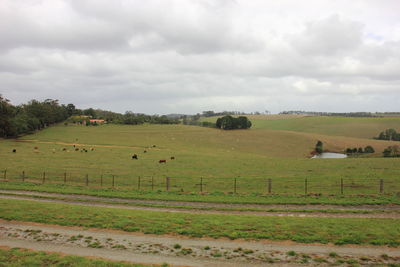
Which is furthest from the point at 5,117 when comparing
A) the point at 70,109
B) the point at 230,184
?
the point at 230,184

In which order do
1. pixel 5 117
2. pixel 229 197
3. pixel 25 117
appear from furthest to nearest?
pixel 25 117, pixel 5 117, pixel 229 197

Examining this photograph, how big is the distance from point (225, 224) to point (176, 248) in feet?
13.5

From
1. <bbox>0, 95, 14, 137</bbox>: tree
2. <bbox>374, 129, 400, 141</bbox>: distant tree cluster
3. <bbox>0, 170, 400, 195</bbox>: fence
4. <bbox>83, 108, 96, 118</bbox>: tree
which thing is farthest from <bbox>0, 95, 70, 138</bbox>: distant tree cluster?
<bbox>374, 129, 400, 141</bbox>: distant tree cluster

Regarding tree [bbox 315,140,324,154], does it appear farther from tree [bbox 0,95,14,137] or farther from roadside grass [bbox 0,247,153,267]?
tree [bbox 0,95,14,137]

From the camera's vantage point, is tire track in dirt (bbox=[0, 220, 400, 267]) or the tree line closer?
tire track in dirt (bbox=[0, 220, 400, 267])

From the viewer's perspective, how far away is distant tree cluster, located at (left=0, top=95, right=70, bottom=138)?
9044 centimetres

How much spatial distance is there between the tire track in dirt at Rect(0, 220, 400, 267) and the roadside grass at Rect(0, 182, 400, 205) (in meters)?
9.78

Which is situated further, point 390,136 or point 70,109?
point 70,109

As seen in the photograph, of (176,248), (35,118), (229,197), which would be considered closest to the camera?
(176,248)

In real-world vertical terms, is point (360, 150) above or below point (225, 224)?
below

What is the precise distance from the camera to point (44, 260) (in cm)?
1204

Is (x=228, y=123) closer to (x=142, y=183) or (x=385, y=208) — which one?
(x=142, y=183)

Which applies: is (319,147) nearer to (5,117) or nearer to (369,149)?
(369,149)

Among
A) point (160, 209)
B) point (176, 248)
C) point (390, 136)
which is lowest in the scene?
point (160, 209)
